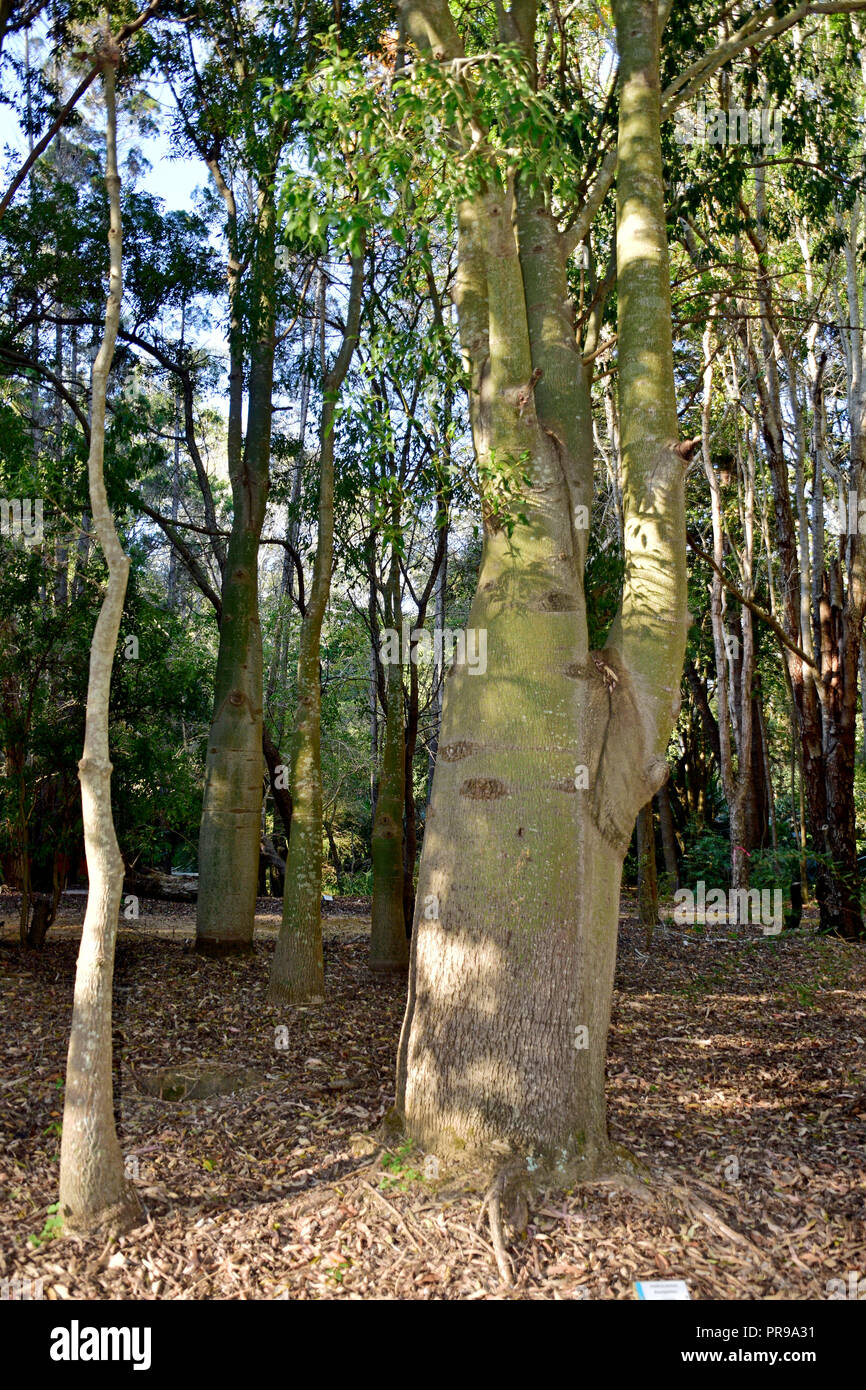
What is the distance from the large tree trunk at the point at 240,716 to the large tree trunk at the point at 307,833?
5.00ft

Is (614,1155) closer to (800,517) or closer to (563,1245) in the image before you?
(563,1245)

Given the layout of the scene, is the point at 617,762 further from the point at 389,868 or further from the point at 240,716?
the point at 240,716

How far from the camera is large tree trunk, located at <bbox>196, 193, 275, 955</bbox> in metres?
8.41

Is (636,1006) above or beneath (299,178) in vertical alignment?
beneath

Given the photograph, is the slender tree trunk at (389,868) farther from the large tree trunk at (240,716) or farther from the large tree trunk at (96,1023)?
the large tree trunk at (96,1023)

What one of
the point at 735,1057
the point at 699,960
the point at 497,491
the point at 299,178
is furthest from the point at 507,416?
the point at 699,960

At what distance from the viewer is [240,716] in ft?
28.2

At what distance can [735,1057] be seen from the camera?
610 centimetres

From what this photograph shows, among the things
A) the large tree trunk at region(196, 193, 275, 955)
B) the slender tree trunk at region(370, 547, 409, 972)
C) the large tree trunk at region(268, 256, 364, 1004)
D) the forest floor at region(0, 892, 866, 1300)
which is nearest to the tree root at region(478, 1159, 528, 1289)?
the forest floor at region(0, 892, 866, 1300)

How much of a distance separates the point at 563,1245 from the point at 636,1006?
4.27 meters

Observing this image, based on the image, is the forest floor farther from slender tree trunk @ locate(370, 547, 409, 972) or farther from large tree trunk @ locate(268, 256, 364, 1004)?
slender tree trunk @ locate(370, 547, 409, 972)

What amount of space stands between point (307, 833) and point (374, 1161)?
316 centimetres
